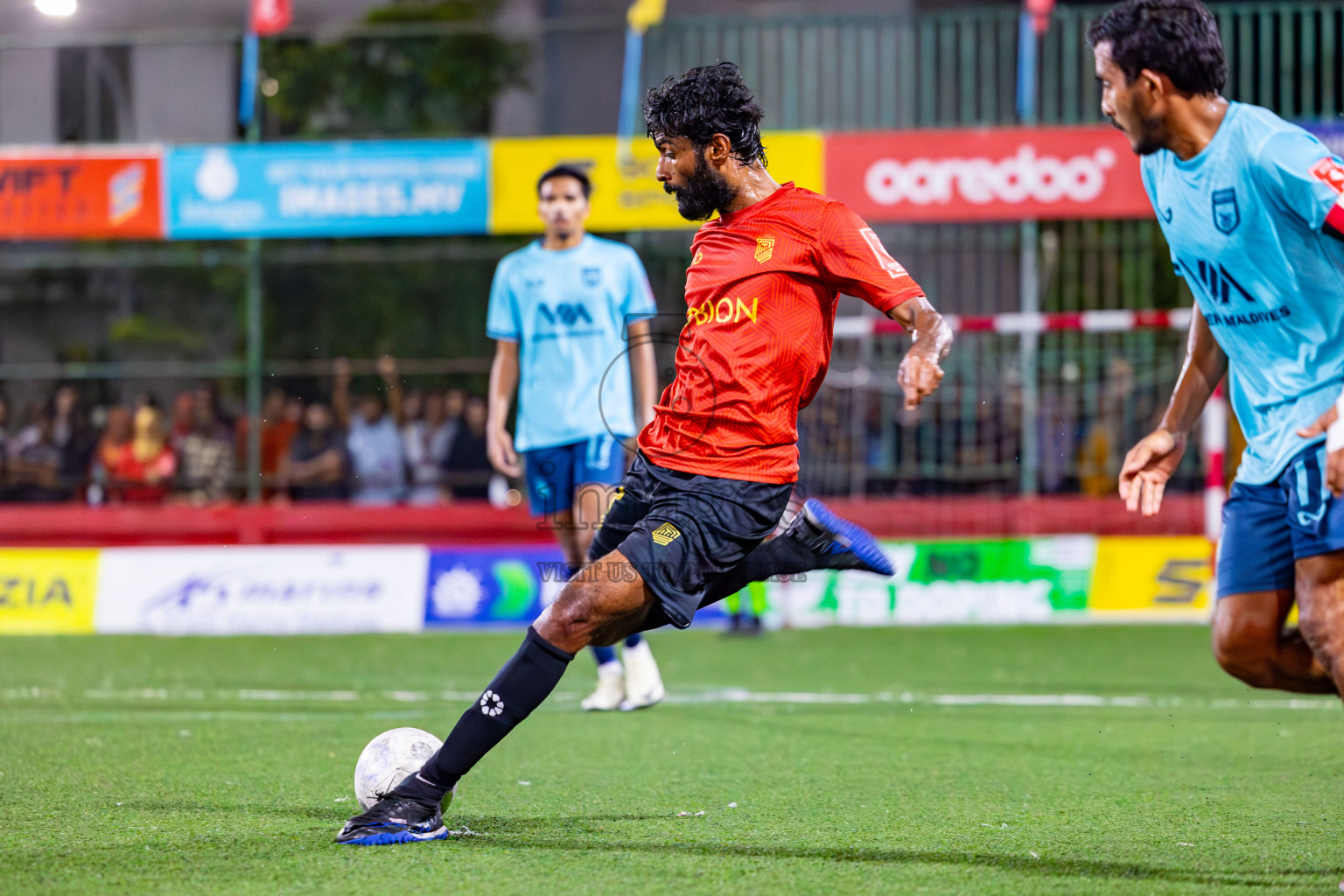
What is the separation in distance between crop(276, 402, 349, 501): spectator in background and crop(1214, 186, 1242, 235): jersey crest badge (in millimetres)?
10995

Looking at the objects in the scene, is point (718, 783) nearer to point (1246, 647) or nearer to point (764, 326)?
point (764, 326)

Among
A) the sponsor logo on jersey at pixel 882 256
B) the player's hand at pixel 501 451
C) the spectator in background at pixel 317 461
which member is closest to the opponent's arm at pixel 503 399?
the player's hand at pixel 501 451

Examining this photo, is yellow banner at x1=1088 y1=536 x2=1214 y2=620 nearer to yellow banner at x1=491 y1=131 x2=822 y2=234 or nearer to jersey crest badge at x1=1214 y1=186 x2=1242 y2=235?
yellow banner at x1=491 y1=131 x2=822 y2=234

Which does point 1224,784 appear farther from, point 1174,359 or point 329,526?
point 329,526

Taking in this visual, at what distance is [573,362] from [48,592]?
6.79 metres

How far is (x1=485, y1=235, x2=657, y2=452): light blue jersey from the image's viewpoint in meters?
6.98

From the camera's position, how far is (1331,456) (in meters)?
3.44

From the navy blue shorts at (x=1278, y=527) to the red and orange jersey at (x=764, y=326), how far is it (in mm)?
1017

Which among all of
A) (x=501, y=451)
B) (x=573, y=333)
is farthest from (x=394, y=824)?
(x=573, y=333)

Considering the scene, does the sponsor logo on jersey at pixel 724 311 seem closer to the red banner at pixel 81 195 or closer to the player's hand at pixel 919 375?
the player's hand at pixel 919 375

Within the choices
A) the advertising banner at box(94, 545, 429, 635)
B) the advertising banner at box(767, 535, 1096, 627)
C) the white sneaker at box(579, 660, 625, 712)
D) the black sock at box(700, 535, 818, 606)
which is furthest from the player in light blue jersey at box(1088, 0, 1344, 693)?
the advertising banner at box(94, 545, 429, 635)

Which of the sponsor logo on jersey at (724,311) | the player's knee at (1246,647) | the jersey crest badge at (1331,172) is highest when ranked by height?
the jersey crest badge at (1331,172)

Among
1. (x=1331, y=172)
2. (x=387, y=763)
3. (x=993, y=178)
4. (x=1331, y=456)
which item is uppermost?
(x=993, y=178)

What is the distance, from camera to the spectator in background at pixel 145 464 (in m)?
13.7
